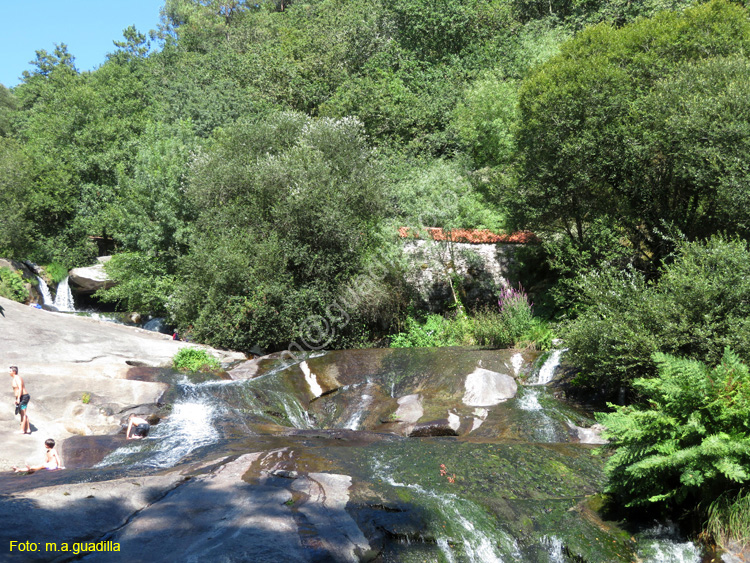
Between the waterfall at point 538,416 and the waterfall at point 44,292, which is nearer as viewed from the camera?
the waterfall at point 538,416

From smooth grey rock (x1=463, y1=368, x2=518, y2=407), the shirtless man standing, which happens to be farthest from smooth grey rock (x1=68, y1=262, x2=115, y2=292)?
smooth grey rock (x1=463, y1=368, x2=518, y2=407)

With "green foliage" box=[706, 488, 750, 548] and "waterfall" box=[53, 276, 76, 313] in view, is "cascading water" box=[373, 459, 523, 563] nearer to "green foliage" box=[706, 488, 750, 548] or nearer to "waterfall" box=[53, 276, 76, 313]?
"green foliage" box=[706, 488, 750, 548]

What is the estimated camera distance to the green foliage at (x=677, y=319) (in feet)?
34.1

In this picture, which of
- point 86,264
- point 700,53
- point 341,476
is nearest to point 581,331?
point 341,476

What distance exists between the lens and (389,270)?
19.9m

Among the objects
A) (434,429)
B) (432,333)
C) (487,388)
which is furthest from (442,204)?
(434,429)

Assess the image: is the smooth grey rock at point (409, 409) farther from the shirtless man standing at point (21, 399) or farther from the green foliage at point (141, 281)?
the green foliage at point (141, 281)

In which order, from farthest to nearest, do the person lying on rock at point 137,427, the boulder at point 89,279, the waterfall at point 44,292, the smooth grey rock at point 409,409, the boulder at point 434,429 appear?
the boulder at point 89,279 < the waterfall at point 44,292 < the smooth grey rock at point 409,409 < the boulder at point 434,429 < the person lying on rock at point 137,427

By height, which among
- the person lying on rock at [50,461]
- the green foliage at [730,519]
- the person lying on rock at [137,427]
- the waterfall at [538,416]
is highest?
the person lying on rock at [50,461]

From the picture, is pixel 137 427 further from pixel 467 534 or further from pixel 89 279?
pixel 89 279

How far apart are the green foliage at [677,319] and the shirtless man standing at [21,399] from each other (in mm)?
11188

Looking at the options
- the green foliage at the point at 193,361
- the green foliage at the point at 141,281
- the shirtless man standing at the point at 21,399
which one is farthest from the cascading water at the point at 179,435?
the green foliage at the point at 141,281

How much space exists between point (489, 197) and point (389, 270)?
469 cm

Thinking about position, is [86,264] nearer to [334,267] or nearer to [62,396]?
[334,267]
